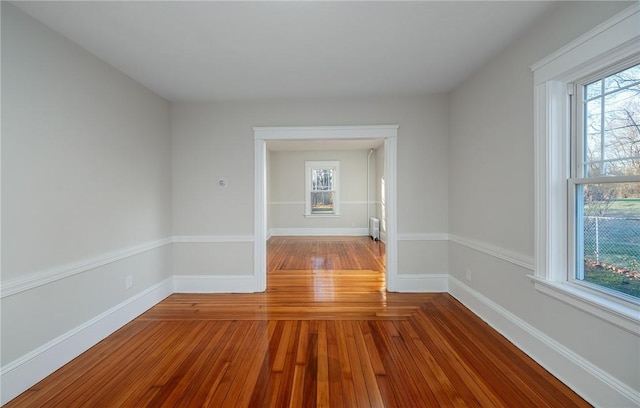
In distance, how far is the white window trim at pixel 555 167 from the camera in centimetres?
161

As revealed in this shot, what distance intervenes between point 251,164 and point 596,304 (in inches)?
128

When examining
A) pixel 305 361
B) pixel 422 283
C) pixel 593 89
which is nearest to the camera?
pixel 593 89

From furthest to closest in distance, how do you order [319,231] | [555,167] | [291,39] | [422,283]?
[319,231], [422,283], [291,39], [555,167]

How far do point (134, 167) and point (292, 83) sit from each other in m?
1.86

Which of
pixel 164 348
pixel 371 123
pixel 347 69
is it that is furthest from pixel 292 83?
pixel 164 348

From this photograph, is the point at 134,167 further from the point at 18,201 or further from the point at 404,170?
the point at 404,170

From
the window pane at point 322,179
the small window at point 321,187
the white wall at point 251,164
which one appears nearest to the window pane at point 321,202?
the small window at point 321,187

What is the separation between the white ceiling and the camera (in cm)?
176

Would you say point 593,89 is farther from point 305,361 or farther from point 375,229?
point 375,229

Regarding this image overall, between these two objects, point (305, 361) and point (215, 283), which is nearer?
point (305, 361)

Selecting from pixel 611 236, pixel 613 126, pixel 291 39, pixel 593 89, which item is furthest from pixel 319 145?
pixel 611 236

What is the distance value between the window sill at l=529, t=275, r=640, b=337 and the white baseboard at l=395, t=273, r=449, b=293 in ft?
4.88

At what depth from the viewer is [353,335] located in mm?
2332

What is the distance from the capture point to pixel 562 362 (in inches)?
68.4
